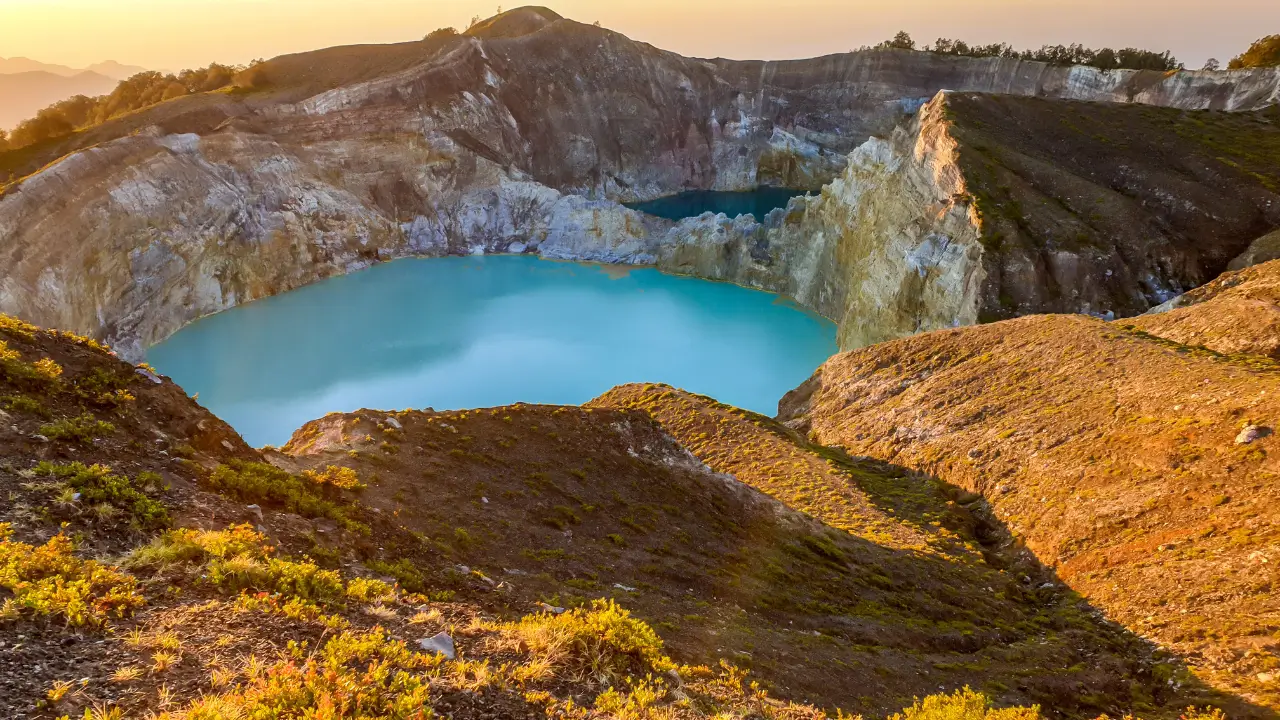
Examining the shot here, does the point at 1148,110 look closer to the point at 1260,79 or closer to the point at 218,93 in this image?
the point at 1260,79

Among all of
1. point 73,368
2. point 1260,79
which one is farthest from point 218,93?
point 1260,79

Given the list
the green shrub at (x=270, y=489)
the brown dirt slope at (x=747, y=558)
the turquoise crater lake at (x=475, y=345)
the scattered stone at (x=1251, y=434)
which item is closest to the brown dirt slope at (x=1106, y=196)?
the turquoise crater lake at (x=475, y=345)

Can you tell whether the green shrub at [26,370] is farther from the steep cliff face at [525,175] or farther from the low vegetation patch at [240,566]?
the steep cliff face at [525,175]

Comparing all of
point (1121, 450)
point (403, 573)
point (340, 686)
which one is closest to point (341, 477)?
point (403, 573)

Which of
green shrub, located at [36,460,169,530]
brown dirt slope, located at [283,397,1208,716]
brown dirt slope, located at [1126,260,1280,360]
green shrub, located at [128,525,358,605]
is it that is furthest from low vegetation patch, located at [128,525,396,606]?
brown dirt slope, located at [1126,260,1280,360]

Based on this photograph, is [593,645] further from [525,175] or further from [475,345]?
[525,175]

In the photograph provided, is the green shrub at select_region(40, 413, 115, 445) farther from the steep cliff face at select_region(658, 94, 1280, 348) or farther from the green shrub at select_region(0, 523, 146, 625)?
the steep cliff face at select_region(658, 94, 1280, 348)

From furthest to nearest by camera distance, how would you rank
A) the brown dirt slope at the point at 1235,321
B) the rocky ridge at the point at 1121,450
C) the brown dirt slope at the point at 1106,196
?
the brown dirt slope at the point at 1106,196, the brown dirt slope at the point at 1235,321, the rocky ridge at the point at 1121,450
